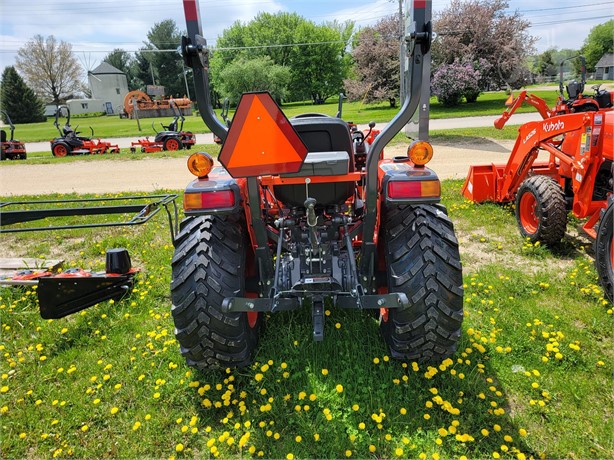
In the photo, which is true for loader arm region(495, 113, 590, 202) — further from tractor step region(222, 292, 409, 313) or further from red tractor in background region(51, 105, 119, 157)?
red tractor in background region(51, 105, 119, 157)

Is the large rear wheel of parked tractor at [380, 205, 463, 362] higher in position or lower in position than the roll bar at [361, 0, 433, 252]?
lower

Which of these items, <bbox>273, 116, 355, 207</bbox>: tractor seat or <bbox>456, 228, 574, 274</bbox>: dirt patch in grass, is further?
<bbox>456, 228, 574, 274</bbox>: dirt patch in grass

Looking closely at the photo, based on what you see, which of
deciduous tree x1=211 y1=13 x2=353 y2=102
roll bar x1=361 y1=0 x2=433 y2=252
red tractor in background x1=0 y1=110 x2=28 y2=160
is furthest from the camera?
deciduous tree x1=211 y1=13 x2=353 y2=102

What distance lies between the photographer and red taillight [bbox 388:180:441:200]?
245 centimetres

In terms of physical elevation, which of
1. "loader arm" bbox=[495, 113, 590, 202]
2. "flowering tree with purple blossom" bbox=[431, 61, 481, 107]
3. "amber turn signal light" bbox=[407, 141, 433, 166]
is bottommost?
"loader arm" bbox=[495, 113, 590, 202]

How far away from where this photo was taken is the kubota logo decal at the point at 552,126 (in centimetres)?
459

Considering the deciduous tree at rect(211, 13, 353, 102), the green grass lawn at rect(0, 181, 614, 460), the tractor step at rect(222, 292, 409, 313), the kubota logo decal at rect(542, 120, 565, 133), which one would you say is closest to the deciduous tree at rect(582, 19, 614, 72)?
the deciduous tree at rect(211, 13, 353, 102)

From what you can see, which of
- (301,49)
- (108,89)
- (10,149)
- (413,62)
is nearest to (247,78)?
(10,149)

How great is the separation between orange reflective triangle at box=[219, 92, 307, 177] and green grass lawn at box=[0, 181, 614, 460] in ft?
4.55

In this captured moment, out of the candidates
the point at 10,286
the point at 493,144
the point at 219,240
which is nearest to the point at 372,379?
the point at 219,240

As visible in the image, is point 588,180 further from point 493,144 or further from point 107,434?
point 493,144

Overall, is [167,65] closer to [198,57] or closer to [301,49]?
[301,49]

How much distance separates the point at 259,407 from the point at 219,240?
106 centimetres

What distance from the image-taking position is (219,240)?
104 inches
